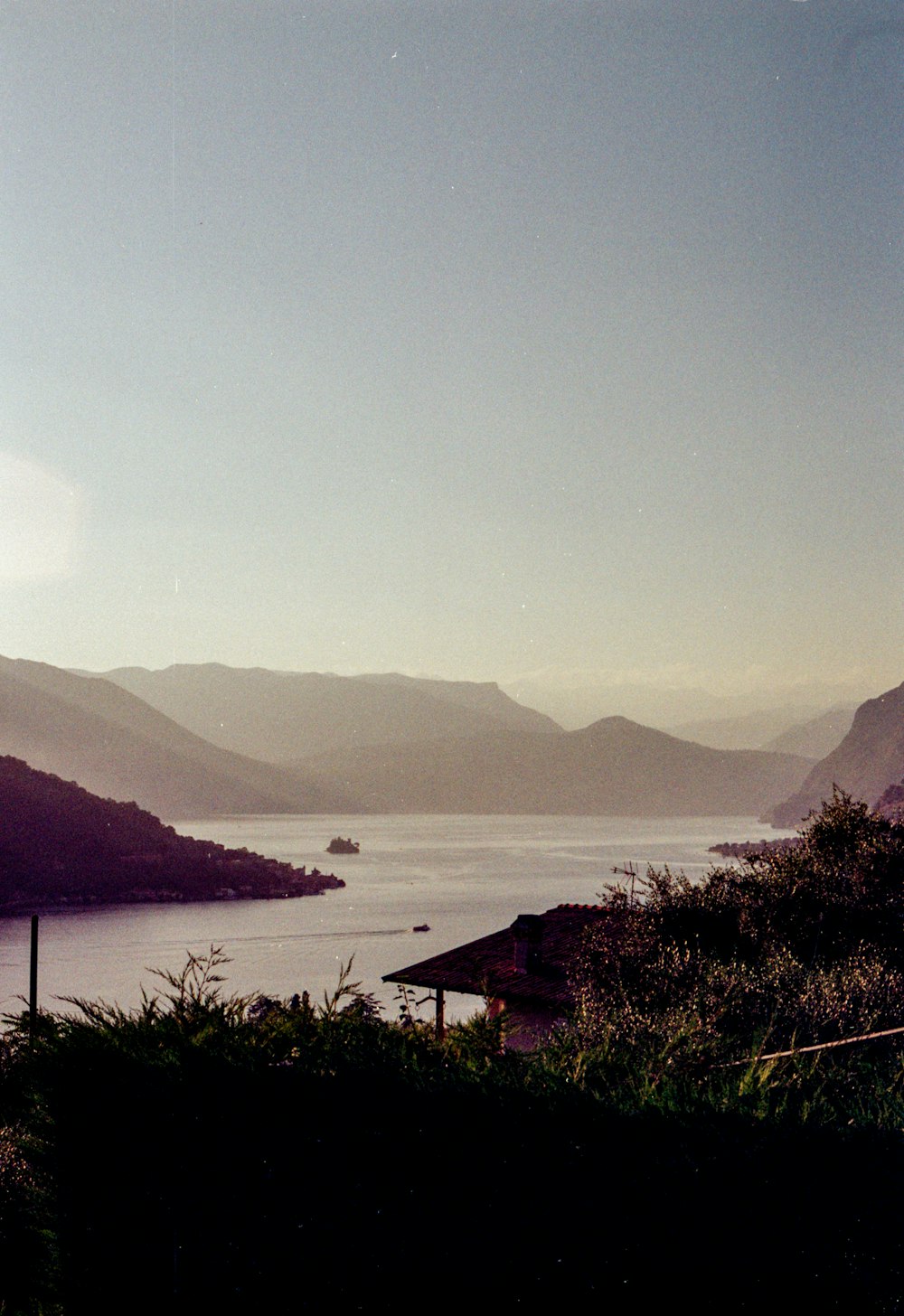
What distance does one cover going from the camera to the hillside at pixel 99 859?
544ft

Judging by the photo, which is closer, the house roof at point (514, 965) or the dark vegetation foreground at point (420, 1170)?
the dark vegetation foreground at point (420, 1170)

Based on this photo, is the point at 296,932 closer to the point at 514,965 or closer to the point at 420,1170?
the point at 514,965

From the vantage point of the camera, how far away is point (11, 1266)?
34.2 feet

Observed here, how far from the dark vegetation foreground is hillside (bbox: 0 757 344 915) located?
164 metres

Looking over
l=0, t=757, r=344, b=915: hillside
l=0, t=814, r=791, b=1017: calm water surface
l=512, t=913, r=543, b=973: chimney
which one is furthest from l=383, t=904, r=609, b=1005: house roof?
l=0, t=757, r=344, b=915: hillside

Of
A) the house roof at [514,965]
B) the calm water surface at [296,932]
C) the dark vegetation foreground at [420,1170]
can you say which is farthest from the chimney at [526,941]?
the calm water surface at [296,932]

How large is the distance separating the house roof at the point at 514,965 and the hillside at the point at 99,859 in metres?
146

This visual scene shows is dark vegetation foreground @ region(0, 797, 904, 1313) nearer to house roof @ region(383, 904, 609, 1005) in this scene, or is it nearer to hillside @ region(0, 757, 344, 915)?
house roof @ region(383, 904, 609, 1005)

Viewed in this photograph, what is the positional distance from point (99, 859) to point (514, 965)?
15761 cm

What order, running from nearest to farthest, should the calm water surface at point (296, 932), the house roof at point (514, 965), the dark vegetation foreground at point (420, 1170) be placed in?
the dark vegetation foreground at point (420, 1170) → the house roof at point (514, 965) → the calm water surface at point (296, 932)

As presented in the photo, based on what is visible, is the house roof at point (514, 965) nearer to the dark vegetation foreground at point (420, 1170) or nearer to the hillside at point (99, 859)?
the dark vegetation foreground at point (420, 1170)

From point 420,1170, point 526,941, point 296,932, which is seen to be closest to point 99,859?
point 296,932

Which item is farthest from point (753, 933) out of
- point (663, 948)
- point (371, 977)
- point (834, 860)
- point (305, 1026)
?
point (371, 977)

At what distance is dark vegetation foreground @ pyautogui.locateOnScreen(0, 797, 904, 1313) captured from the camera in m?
6.90
